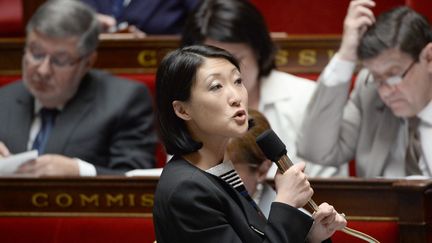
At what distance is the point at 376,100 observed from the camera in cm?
127

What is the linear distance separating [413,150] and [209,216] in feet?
1.95

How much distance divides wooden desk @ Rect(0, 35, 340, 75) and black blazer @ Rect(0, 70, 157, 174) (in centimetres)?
9

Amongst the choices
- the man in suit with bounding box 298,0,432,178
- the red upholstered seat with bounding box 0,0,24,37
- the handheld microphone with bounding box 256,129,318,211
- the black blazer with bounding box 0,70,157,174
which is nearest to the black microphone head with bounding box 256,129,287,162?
the handheld microphone with bounding box 256,129,318,211

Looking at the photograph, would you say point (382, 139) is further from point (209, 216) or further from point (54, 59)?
point (209, 216)

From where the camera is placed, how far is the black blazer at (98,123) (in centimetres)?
137

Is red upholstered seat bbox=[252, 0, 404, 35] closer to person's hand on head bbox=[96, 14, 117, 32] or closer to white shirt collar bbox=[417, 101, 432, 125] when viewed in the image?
person's hand on head bbox=[96, 14, 117, 32]

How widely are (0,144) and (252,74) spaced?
0.35 meters

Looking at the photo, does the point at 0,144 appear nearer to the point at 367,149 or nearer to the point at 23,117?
the point at 23,117

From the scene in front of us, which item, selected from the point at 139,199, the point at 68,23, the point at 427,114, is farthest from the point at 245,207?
the point at 68,23

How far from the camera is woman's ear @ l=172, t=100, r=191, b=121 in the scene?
0.74 meters

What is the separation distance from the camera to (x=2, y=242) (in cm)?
107

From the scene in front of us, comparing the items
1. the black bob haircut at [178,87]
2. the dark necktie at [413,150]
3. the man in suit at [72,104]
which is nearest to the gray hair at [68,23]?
the man in suit at [72,104]

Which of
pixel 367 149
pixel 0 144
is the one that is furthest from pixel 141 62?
pixel 367 149

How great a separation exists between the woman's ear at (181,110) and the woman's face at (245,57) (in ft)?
1.87
